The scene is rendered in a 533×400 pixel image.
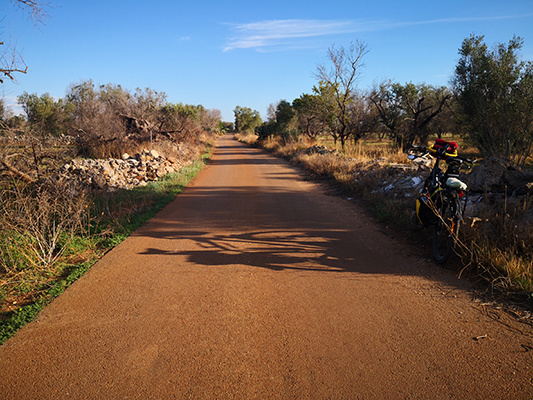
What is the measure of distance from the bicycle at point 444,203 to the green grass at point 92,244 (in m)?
5.05

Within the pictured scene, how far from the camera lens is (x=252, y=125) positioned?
66.1m

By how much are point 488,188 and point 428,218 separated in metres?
1.47

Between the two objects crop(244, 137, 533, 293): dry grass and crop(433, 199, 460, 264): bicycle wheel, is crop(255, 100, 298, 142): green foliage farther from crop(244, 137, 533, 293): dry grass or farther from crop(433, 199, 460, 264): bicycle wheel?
crop(433, 199, 460, 264): bicycle wheel

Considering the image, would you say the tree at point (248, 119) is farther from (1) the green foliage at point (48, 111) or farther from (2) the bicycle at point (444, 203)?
(2) the bicycle at point (444, 203)

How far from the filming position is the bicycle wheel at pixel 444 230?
169 inches

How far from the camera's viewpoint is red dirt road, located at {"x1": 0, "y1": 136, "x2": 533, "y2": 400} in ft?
7.96

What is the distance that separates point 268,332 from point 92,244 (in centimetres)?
393

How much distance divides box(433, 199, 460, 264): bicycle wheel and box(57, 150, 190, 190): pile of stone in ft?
32.0

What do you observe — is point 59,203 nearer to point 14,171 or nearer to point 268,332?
point 14,171

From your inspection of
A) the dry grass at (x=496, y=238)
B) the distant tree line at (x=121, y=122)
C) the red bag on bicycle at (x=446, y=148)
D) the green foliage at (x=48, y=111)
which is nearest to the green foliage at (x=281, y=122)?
the distant tree line at (x=121, y=122)

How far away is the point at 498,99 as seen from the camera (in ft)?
41.3

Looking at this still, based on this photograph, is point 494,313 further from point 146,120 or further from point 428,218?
point 146,120

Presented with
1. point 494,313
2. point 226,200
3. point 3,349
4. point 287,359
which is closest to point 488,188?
point 494,313

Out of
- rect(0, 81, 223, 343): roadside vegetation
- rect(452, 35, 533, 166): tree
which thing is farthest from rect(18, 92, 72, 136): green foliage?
rect(452, 35, 533, 166): tree
